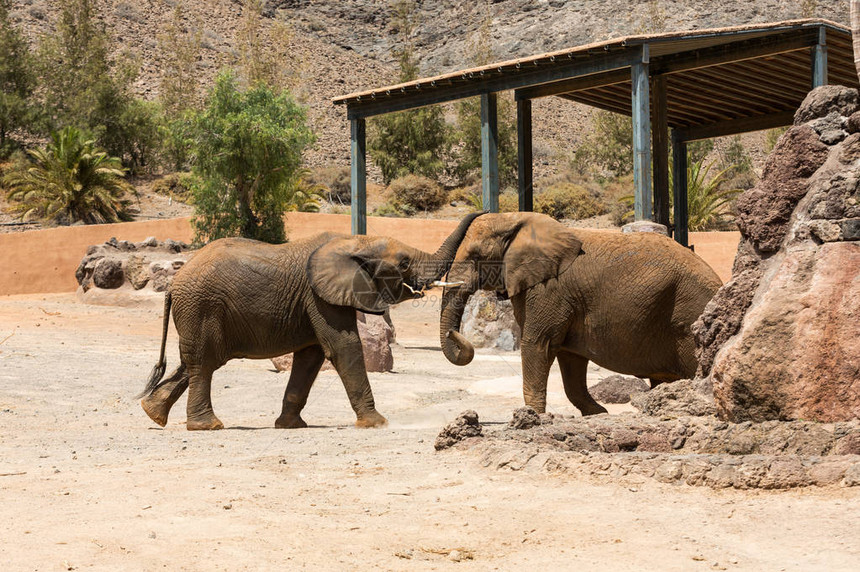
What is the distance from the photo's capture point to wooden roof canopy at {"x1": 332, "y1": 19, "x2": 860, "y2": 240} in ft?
52.3

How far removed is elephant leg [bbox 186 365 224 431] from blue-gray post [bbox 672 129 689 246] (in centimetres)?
1470

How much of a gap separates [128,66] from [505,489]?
5519 centimetres

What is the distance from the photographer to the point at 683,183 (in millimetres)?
24172

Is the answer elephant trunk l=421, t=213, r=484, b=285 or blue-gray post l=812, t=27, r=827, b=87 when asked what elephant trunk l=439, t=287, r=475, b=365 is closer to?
elephant trunk l=421, t=213, r=484, b=285

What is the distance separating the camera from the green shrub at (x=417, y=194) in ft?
162

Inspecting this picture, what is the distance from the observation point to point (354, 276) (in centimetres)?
980

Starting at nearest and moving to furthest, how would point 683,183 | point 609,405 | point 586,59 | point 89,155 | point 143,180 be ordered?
point 609,405 < point 586,59 < point 683,183 < point 89,155 < point 143,180

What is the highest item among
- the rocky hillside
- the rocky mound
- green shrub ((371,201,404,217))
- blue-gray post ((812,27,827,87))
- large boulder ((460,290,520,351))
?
the rocky hillside

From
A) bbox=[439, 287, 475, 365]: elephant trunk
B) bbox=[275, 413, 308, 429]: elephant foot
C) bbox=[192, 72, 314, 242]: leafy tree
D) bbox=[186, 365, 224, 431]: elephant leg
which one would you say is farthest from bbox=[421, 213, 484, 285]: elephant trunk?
bbox=[192, 72, 314, 242]: leafy tree

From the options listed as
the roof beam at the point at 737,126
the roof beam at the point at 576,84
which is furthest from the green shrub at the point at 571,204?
the roof beam at the point at 576,84

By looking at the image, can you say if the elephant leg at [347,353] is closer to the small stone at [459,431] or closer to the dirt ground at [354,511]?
the dirt ground at [354,511]

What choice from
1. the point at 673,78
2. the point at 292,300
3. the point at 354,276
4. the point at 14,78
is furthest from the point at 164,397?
the point at 14,78

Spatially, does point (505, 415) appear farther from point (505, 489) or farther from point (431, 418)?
point (505, 489)

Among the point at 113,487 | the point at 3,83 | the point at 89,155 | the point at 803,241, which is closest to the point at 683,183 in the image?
the point at 803,241
